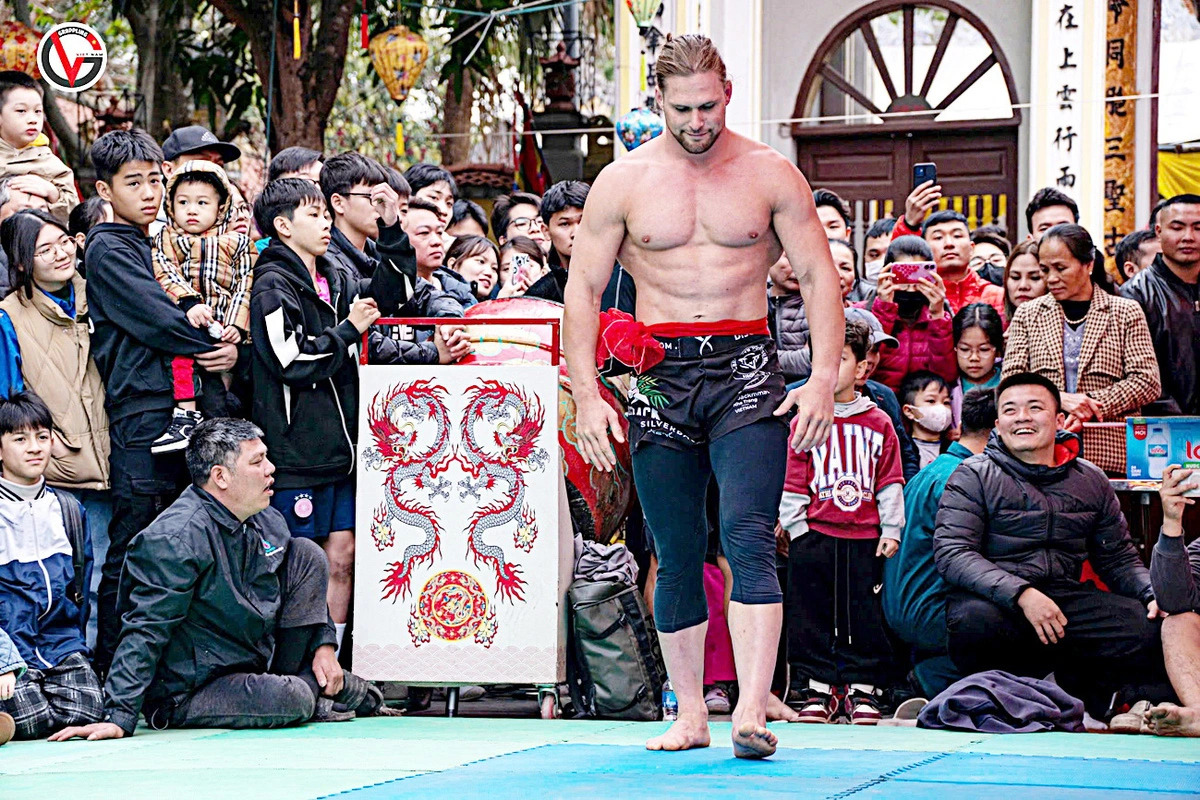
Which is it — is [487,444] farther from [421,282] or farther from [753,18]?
[753,18]

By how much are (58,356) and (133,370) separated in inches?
13.0

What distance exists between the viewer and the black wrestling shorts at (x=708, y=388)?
4.77 m

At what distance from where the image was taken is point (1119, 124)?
1288 centimetres

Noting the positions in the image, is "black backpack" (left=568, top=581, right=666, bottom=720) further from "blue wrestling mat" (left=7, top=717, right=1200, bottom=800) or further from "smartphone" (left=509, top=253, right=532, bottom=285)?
"smartphone" (left=509, top=253, right=532, bottom=285)

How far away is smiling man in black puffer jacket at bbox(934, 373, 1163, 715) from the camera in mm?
6172

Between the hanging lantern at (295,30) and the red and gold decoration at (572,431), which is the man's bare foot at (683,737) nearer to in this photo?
the red and gold decoration at (572,431)

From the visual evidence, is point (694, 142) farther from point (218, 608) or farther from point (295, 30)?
point (295, 30)

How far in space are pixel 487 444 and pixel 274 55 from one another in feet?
29.5

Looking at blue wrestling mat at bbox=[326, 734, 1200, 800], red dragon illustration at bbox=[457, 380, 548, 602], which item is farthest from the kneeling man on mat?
blue wrestling mat at bbox=[326, 734, 1200, 800]

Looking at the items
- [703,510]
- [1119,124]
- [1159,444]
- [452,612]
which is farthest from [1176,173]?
[703,510]

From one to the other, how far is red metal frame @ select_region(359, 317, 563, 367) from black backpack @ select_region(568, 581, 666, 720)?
0.92 meters

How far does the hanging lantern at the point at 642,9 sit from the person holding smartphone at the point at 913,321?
554 cm

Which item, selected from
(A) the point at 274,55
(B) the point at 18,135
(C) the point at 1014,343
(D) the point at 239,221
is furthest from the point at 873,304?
(A) the point at 274,55

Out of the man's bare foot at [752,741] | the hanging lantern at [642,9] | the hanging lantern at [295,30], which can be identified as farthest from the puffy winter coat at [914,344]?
the hanging lantern at [295,30]
